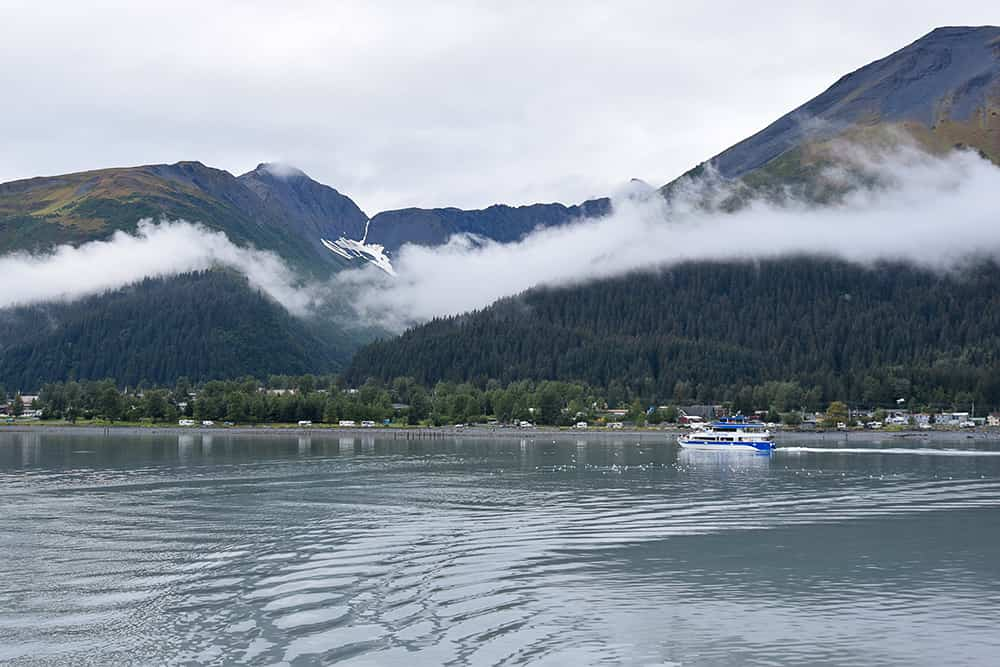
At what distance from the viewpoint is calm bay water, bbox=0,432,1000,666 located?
31.3 m

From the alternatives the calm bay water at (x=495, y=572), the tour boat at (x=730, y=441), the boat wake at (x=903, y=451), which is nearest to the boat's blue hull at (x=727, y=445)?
the tour boat at (x=730, y=441)

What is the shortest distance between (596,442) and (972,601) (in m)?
141

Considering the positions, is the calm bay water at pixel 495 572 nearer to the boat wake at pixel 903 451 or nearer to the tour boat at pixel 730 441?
the boat wake at pixel 903 451

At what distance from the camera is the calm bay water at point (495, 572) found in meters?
31.3

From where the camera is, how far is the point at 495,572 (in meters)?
42.5

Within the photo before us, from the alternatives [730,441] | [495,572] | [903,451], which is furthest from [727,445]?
[495,572]

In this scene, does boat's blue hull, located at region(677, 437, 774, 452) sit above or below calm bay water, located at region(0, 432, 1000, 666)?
below

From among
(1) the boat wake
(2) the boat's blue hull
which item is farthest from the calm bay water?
(2) the boat's blue hull

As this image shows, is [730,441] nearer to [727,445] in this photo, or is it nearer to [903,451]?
[727,445]

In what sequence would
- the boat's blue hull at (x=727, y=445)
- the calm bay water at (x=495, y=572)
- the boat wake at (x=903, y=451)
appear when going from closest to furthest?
1. the calm bay water at (x=495, y=572)
2. the boat wake at (x=903, y=451)
3. the boat's blue hull at (x=727, y=445)

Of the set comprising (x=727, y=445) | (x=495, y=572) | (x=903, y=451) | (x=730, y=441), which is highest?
(x=495, y=572)

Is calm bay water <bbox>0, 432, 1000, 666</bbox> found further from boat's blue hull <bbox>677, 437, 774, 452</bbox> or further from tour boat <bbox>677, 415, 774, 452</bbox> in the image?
tour boat <bbox>677, 415, 774, 452</bbox>

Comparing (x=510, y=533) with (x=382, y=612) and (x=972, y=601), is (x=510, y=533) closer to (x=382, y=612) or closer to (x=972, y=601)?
(x=382, y=612)

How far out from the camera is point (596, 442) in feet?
587
